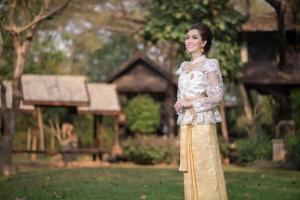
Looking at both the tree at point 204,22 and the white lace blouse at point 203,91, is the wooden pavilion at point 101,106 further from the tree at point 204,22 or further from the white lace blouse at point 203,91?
the white lace blouse at point 203,91

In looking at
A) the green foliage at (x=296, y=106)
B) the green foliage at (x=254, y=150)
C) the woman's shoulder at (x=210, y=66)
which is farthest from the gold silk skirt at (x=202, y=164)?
the green foliage at (x=296, y=106)

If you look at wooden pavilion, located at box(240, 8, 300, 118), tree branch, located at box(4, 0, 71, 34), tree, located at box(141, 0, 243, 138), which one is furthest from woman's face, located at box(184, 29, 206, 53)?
wooden pavilion, located at box(240, 8, 300, 118)

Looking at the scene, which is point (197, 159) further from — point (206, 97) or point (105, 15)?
point (105, 15)

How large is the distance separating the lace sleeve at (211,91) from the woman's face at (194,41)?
9.2 inches

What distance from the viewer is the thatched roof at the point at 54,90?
22.0 metres

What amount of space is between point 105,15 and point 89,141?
24.8 feet

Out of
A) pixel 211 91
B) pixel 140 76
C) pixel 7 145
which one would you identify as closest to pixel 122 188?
pixel 7 145

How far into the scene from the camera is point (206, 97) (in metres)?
5.44

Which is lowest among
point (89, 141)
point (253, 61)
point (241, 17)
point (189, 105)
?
point (89, 141)

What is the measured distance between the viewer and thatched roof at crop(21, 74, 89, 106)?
22.0 meters

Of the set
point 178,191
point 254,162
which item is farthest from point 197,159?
point 254,162

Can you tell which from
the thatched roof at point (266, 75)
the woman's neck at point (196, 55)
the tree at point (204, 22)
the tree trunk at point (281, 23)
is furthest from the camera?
the thatched roof at point (266, 75)

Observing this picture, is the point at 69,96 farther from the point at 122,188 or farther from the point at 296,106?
the point at 122,188

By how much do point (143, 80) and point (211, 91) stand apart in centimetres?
2622
